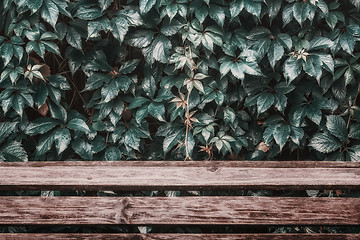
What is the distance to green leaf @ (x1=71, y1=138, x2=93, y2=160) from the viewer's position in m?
1.71

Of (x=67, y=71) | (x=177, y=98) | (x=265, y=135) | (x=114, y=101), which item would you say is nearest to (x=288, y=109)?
(x=265, y=135)

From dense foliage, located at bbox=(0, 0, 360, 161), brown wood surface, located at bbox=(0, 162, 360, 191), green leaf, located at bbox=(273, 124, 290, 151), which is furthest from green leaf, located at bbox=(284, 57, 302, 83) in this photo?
brown wood surface, located at bbox=(0, 162, 360, 191)

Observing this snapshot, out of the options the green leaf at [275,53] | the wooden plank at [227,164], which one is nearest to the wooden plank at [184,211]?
the wooden plank at [227,164]

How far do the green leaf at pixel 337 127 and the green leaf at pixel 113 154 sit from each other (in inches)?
39.1

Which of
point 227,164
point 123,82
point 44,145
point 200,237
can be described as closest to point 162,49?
point 123,82

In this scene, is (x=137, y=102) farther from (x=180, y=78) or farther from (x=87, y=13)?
(x=87, y=13)

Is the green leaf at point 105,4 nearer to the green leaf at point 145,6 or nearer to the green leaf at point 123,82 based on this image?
the green leaf at point 145,6

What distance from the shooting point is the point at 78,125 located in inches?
65.8

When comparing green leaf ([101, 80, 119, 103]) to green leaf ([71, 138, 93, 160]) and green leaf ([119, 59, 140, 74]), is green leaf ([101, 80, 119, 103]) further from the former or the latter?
green leaf ([71, 138, 93, 160])

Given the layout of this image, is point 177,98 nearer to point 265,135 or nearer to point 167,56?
point 167,56

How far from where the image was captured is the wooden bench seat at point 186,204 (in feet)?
3.93

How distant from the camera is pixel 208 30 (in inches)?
62.7

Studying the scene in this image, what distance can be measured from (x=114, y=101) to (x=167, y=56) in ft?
1.13

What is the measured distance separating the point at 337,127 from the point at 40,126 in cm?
139
